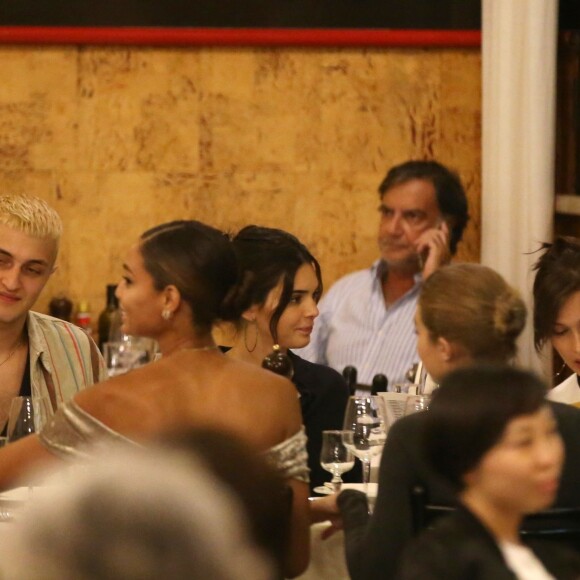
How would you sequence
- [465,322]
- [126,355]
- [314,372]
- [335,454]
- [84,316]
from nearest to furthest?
[465,322]
[335,454]
[314,372]
[126,355]
[84,316]

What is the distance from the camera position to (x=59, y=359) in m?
3.59

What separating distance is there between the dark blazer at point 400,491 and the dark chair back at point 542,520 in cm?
5

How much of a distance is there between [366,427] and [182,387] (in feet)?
3.09

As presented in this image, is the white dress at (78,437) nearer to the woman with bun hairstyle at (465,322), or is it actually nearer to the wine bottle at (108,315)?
the woman with bun hairstyle at (465,322)

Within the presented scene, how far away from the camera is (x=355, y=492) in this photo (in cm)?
267

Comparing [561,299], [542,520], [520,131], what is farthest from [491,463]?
[520,131]

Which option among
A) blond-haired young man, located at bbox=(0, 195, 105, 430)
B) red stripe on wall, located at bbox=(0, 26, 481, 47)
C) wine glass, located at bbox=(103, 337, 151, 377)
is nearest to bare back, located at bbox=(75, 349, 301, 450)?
blond-haired young man, located at bbox=(0, 195, 105, 430)

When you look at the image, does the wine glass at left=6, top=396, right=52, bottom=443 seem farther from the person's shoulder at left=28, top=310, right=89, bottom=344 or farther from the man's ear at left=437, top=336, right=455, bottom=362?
the man's ear at left=437, top=336, right=455, bottom=362

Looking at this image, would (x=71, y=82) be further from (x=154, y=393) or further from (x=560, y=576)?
(x=560, y=576)

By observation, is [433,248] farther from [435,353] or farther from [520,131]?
[435,353]

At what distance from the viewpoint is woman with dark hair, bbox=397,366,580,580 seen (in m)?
1.93

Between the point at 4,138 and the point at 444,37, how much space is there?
6.95 ft

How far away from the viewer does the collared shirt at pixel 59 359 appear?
11.6 ft

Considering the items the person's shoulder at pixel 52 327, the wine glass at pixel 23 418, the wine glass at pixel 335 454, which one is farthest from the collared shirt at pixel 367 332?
the wine glass at pixel 23 418
